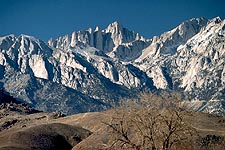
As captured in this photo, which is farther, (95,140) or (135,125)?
(95,140)

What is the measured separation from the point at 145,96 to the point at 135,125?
491 centimetres

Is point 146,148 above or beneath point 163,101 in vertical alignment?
beneath

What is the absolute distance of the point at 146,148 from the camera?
3086 inches

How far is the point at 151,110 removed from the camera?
79.6 metres

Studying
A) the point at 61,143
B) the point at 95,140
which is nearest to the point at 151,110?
the point at 95,140

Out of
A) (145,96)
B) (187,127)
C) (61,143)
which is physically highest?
(145,96)

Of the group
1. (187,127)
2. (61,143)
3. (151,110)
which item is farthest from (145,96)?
(61,143)

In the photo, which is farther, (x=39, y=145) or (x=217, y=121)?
(x=217, y=121)

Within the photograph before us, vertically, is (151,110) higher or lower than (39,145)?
higher

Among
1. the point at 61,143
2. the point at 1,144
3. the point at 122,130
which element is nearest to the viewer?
the point at 122,130

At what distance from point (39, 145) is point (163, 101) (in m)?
106

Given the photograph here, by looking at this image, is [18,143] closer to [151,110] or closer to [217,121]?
[217,121]

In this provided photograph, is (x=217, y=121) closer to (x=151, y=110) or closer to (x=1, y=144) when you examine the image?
(x=1, y=144)

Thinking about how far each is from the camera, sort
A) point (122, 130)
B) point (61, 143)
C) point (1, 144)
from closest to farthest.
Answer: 1. point (122, 130)
2. point (1, 144)
3. point (61, 143)
